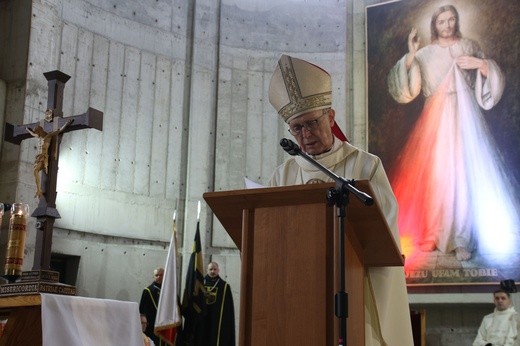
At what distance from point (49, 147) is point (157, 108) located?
14.2 ft

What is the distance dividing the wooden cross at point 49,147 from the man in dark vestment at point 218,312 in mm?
3572

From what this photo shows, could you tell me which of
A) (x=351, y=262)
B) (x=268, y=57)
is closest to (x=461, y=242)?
(x=268, y=57)

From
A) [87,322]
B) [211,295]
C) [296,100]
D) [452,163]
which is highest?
[452,163]

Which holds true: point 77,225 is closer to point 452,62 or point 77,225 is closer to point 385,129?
point 385,129

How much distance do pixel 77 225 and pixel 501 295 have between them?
4712 mm

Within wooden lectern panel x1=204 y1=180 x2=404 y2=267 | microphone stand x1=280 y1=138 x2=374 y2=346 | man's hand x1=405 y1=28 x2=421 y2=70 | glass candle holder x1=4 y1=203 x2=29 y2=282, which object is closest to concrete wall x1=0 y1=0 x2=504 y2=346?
man's hand x1=405 y1=28 x2=421 y2=70

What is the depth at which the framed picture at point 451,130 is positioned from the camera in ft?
27.3

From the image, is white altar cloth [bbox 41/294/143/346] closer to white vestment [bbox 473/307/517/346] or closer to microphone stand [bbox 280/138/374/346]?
microphone stand [bbox 280/138/374/346]

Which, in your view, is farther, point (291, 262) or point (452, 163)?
point (452, 163)

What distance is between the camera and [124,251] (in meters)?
8.50

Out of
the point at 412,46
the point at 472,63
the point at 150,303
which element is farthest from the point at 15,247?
the point at 412,46

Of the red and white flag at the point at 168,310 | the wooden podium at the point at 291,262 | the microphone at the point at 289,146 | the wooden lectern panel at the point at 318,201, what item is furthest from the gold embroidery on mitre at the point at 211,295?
the microphone at the point at 289,146

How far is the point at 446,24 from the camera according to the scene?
9.09 meters

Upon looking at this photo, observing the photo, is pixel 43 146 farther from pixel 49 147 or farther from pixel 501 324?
pixel 501 324
